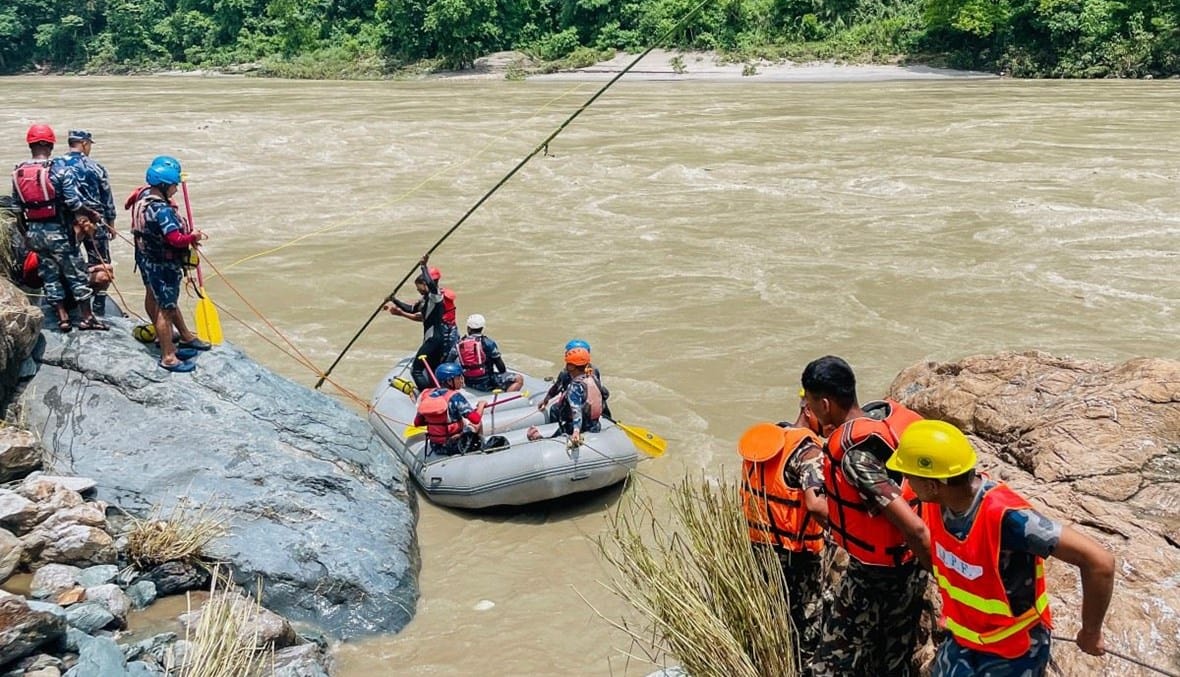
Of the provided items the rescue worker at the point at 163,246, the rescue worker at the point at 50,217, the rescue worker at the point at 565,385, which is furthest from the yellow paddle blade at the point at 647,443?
the rescue worker at the point at 50,217

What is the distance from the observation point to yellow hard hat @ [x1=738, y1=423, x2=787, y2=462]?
3.99m

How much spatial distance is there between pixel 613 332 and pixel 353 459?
520 cm

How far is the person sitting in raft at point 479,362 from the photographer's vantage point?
8.72m

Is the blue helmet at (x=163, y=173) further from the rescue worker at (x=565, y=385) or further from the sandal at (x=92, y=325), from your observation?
the rescue worker at (x=565, y=385)

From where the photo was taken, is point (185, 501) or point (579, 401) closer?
point (185, 501)

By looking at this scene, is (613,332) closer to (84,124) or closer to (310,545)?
(310,545)

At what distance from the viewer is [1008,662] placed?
10.0 ft

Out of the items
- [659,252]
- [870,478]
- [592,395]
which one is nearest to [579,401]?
[592,395]

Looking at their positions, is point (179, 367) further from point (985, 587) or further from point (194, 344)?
point (985, 587)

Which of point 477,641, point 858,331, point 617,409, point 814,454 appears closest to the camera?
point 814,454

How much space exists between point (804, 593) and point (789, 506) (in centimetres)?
42

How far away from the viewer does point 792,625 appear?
3.94m

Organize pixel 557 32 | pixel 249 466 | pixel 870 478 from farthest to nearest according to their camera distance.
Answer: pixel 557 32, pixel 249 466, pixel 870 478

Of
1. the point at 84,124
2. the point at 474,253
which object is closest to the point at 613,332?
the point at 474,253
